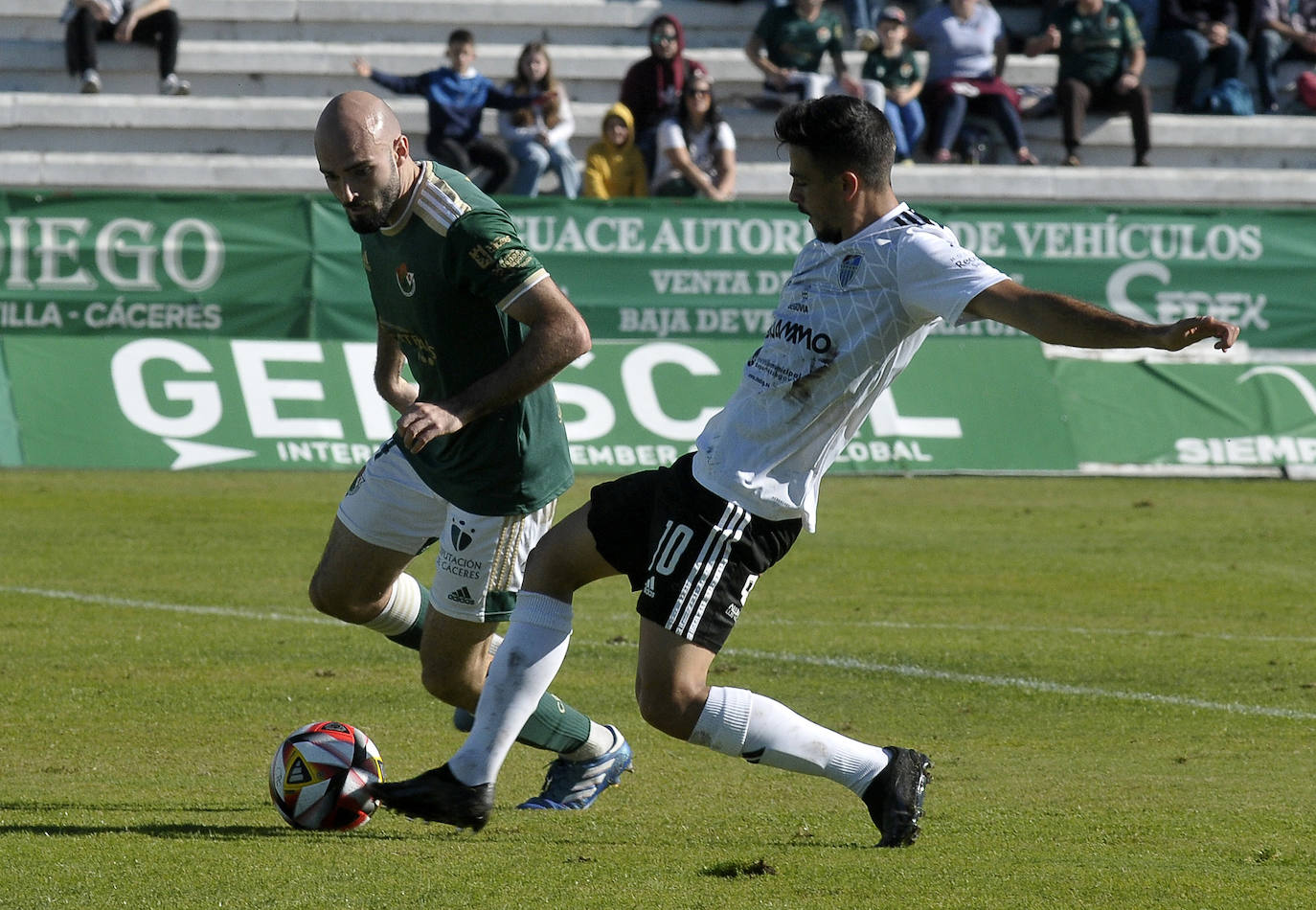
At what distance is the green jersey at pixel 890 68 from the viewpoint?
19719mm

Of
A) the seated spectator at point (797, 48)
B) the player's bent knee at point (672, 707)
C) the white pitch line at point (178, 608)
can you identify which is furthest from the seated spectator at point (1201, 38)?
the player's bent knee at point (672, 707)

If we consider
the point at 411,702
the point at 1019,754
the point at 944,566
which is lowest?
the point at 944,566

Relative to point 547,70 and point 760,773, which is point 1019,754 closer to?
point 760,773

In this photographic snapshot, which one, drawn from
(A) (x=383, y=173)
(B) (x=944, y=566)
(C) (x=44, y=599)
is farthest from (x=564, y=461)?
(B) (x=944, y=566)

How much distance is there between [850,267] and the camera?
4.68m

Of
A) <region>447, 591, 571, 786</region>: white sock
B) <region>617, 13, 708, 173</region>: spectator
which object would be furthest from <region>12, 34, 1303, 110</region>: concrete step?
<region>447, 591, 571, 786</region>: white sock

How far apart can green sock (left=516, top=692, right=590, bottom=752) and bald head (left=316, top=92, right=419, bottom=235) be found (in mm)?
1554

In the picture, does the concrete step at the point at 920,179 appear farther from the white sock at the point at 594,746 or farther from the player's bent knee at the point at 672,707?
the player's bent knee at the point at 672,707

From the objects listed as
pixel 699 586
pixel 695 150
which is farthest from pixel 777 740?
pixel 695 150

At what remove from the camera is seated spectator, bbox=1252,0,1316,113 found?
2125 centimetres

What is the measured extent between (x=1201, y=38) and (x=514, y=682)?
19.0m

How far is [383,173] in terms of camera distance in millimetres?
4980

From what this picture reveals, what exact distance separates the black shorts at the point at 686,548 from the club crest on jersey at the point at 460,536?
0.56 m

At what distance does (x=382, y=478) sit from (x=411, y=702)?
1741mm
